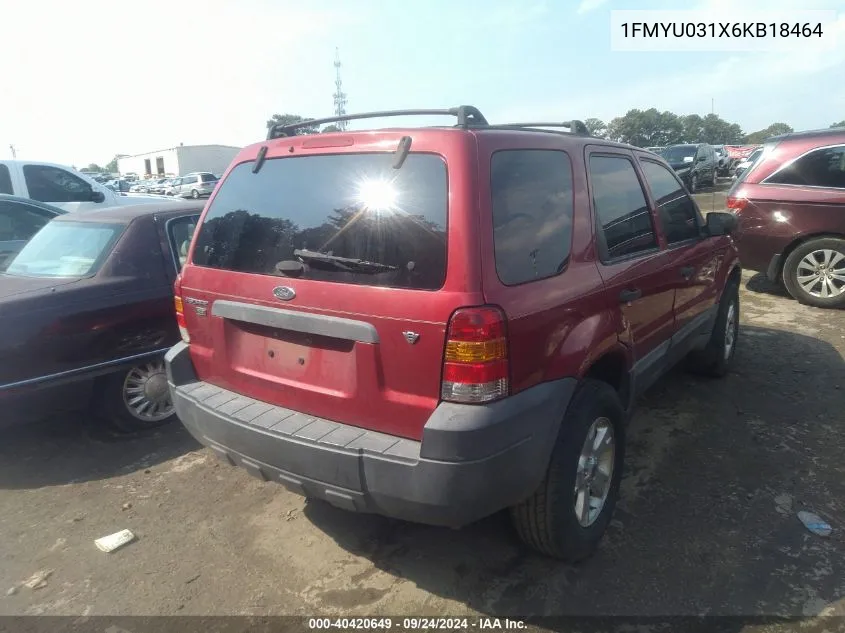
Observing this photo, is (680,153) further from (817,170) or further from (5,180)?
(5,180)

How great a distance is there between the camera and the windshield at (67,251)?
4.18 m

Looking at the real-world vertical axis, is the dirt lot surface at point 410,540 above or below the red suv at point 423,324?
below

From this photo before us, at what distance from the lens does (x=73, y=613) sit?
2.59 meters

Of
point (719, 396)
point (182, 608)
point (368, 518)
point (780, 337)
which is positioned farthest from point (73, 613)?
point (780, 337)

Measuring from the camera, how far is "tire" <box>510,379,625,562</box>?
8.26 feet

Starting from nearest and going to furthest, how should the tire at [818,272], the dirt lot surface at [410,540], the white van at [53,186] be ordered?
the dirt lot surface at [410,540], the tire at [818,272], the white van at [53,186]

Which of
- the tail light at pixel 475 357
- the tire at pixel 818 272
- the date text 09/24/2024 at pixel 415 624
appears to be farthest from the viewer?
the tire at pixel 818 272

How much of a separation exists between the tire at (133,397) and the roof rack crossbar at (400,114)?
1.99 metres

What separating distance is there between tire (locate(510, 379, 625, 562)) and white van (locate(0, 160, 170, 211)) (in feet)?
26.8

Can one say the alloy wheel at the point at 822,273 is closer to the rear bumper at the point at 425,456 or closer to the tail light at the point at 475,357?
the rear bumper at the point at 425,456

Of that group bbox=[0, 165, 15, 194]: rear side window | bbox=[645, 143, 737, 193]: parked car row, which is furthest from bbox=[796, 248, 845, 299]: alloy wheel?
bbox=[645, 143, 737, 193]: parked car row

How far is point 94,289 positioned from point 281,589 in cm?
242

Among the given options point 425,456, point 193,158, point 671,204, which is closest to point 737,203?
point 671,204

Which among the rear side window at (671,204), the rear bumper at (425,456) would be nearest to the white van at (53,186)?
the rear bumper at (425,456)
